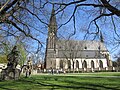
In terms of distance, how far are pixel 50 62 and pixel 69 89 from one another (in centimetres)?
9258

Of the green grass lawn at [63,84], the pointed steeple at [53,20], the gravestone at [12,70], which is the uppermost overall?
the pointed steeple at [53,20]

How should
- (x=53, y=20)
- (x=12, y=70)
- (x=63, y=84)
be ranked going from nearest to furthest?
(x=63, y=84)
(x=53, y=20)
(x=12, y=70)

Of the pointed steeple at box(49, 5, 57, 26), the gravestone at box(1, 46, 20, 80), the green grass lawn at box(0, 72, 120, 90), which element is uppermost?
the pointed steeple at box(49, 5, 57, 26)

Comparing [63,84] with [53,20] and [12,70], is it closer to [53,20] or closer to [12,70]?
[53,20]

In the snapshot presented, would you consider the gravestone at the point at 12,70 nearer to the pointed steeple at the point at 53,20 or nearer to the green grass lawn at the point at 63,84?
the green grass lawn at the point at 63,84

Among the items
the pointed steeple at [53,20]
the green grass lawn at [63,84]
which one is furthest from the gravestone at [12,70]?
the pointed steeple at [53,20]

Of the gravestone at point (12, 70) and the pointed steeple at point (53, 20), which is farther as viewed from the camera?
the gravestone at point (12, 70)

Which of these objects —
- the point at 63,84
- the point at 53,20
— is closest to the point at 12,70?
the point at 63,84

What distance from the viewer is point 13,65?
22422 millimetres

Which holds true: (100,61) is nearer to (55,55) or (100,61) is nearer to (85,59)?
(85,59)

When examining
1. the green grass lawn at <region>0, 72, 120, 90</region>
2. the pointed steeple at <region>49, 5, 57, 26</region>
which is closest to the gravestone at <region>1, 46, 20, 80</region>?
the green grass lawn at <region>0, 72, 120, 90</region>

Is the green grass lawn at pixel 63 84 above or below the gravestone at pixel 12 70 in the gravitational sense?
below

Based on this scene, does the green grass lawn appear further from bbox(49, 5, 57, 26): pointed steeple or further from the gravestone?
bbox(49, 5, 57, 26): pointed steeple

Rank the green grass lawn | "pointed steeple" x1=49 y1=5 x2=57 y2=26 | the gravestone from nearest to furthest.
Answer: the green grass lawn → "pointed steeple" x1=49 y1=5 x2=57 y2=26 → the gravestone
